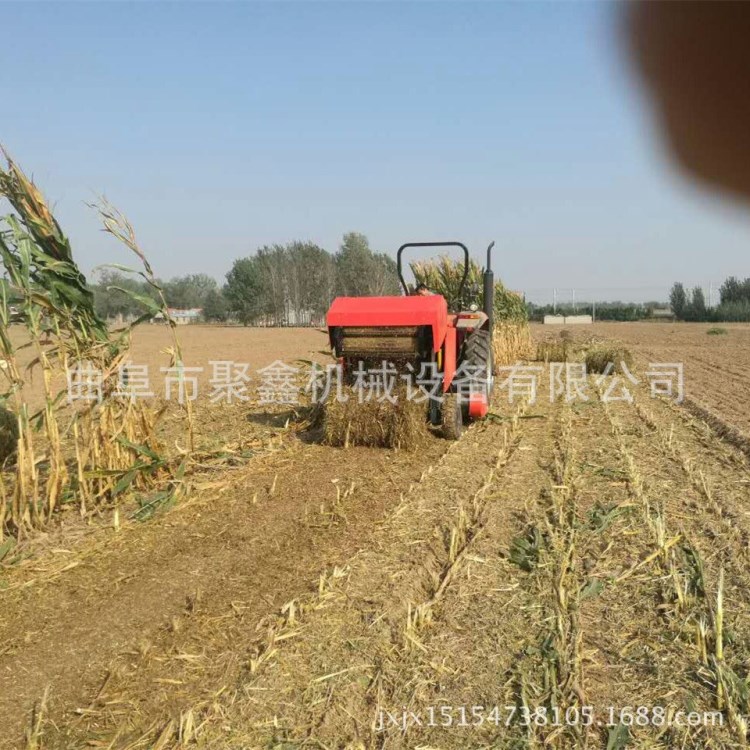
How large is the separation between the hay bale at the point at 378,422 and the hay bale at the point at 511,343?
826 cm

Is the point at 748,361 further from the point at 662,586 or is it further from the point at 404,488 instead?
the point at 662,586

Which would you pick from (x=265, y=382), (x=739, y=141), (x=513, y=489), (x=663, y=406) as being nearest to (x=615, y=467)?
(x=513, y=489)

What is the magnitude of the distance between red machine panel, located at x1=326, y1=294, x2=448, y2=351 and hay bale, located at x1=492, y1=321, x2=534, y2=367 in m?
8.36

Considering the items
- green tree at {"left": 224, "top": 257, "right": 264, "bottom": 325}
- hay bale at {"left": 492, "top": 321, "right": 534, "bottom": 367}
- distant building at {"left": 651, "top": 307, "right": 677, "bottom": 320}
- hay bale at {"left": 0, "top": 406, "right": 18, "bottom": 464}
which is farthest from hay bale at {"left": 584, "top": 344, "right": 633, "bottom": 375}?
green tree at {"left": 224, "top": 257, "right": 264, "bottom": 325}

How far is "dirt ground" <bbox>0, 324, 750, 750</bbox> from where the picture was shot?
9.49 ft

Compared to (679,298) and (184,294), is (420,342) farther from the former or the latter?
(184,294)

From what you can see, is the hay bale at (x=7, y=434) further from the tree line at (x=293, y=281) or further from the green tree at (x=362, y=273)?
the tree line at (x=293, y=281)

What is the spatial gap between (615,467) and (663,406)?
451 centimetres

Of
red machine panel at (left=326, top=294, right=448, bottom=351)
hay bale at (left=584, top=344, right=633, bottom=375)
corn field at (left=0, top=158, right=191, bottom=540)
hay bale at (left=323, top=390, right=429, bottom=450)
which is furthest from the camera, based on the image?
hay bale at (left=584, top=344, right=633, bottom=375)

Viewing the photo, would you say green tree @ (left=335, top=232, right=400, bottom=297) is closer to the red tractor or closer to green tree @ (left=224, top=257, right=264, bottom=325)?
green tree @ (left=224, top=257, right=264, bottom=325)

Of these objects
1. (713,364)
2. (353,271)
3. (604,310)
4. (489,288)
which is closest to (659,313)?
(604,310)

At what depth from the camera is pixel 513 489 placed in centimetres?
607

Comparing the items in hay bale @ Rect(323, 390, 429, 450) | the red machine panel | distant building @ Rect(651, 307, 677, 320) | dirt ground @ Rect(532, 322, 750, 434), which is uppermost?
the red machine panel

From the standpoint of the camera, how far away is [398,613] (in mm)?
3766
